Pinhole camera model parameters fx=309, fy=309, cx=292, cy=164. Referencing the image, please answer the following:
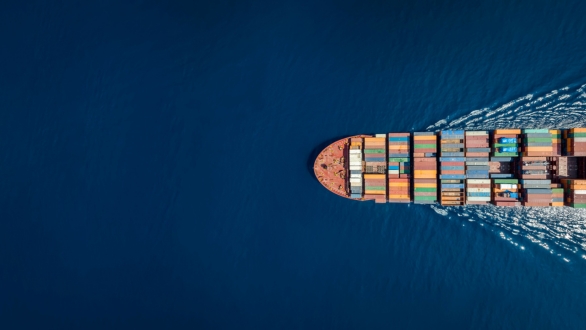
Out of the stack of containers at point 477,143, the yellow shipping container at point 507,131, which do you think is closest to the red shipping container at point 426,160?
the stack of containers at point 477,143

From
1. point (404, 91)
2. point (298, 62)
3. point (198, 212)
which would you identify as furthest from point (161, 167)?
point (404, 91)

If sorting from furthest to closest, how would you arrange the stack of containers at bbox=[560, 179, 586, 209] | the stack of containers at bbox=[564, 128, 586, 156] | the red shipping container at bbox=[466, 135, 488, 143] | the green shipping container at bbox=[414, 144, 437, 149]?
the green shipping container at bbox=[414, 144, 437, 149]
the red shipping container at bbox=[466, 135, 488, 143]
the stack of containers at bbox=[560, 179, 586, 209]
the stack of containers at bbox=[564, 128, 586, 156]

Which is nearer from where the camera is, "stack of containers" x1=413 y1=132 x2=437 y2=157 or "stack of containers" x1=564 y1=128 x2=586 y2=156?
"stack of containers" x1=564 y1=128 x2=586 y2=156

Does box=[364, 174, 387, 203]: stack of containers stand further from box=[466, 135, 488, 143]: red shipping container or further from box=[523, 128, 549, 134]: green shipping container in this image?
box=[523, 128, 549, 134]: green shipping container

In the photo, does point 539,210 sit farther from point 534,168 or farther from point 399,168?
point 399,168

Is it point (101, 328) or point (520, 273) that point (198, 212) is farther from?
point (520, 273)

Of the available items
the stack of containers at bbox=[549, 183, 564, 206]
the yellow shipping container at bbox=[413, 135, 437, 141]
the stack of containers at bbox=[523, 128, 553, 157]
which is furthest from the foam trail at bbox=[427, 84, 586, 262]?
the yellow shipping container at bbox=[413, 135, 437, 141]
